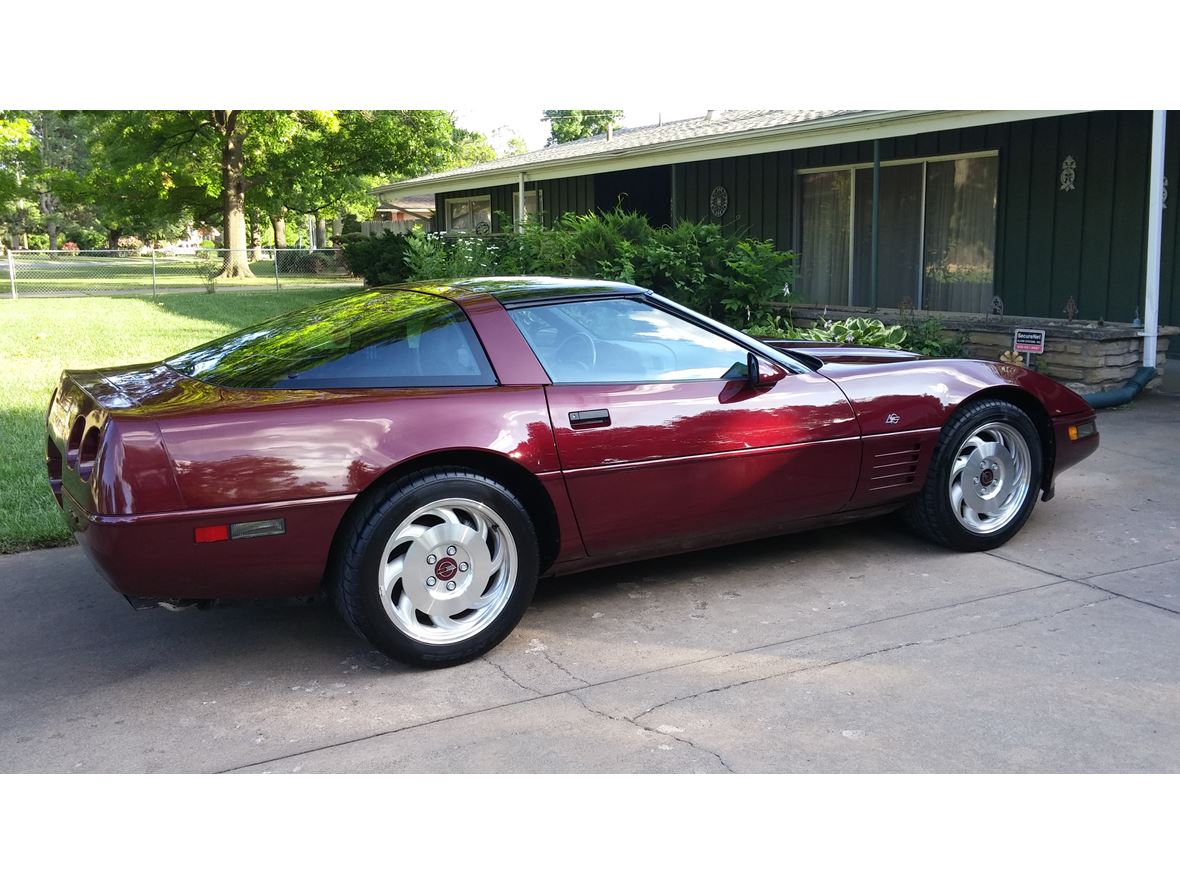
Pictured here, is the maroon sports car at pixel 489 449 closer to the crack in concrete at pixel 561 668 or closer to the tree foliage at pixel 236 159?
the crack in concrete at pixel 561 668

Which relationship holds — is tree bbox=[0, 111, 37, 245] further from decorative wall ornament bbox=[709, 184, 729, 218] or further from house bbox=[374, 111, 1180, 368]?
decorative wall ornament bbox=[709, 184, 729, 218]

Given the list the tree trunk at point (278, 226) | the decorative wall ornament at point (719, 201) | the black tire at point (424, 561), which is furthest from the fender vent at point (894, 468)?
the tree trunk at point (278, 226)

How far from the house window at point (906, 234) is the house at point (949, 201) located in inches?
0.7

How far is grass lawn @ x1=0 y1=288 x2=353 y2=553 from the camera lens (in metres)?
6.00

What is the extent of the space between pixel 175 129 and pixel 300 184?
3.97 meters

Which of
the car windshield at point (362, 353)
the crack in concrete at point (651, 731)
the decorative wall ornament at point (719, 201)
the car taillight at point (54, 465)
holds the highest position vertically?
the decorative wall ornament at point (719, 201)

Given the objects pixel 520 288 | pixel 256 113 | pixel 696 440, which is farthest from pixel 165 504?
pixel 256 113

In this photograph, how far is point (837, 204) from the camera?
14.6 m

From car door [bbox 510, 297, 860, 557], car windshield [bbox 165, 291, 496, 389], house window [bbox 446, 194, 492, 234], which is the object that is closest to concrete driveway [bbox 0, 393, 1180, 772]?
car door [bbox 510, 297, 860, 557]

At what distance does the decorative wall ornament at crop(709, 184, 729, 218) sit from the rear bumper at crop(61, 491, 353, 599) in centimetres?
1377

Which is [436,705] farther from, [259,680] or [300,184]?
[300,184]

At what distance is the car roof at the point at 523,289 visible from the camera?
4.41 meters

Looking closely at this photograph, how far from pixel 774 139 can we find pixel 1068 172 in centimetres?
330

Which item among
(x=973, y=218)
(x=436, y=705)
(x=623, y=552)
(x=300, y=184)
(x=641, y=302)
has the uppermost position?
(x=300, y=184)
